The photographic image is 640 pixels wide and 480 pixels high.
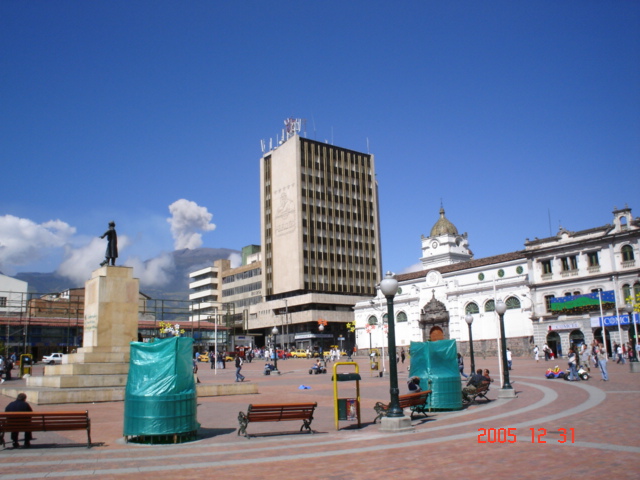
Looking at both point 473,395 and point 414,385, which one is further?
point 473,395

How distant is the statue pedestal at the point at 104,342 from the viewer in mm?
22141

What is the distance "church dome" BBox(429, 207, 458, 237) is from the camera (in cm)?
9294

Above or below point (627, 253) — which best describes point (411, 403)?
below

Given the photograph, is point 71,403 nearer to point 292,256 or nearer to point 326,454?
point 326,454

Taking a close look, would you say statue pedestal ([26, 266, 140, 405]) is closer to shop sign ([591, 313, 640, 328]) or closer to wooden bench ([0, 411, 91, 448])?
wooden bench ([0, 411, 91, 448])

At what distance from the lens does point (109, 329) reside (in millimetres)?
23750

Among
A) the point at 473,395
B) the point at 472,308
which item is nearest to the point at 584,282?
the point at 472,308

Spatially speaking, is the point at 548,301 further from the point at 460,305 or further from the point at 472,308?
the point at 460,305

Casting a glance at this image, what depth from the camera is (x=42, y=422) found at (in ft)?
39.7

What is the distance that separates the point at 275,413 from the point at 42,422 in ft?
16.9

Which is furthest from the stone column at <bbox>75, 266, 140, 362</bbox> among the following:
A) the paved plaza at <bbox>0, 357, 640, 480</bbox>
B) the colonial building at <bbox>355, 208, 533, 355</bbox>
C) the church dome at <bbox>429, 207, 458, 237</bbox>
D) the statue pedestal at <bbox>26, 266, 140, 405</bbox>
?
the church dome at <bbox>429, 207, 458, 237</bbox>

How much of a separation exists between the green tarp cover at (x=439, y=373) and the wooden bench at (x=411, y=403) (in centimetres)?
89

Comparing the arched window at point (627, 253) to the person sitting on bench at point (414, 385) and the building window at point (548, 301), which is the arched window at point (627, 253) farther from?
the person sitting on bench at point (414, 385)

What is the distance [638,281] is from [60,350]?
67060mm
